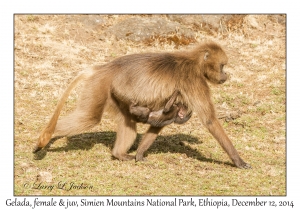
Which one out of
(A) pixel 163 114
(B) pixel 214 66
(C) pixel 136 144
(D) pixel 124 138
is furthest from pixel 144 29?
(A) pixel 163 114

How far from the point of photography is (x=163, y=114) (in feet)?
25.1

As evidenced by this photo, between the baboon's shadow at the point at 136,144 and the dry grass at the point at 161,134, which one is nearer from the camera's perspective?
the dry grass at the point at 161,134

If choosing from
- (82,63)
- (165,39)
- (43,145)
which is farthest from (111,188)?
(165,39)

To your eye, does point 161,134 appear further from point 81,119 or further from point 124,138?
point 81,119

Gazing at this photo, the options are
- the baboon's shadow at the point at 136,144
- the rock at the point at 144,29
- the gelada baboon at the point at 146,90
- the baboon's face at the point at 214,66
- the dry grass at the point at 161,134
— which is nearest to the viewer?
the dry grass at the point at 161,134

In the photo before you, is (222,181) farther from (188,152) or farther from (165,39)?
(165,39)

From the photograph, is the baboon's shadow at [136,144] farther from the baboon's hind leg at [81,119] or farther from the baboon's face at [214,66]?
the baboon's face at [214,66]

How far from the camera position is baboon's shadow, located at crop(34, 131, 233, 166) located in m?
8.13

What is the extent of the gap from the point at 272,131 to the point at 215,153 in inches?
71.7

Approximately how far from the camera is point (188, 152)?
8.43m

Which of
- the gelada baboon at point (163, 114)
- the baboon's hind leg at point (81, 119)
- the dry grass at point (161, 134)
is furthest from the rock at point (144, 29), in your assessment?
the baboon's hind leg at point (81, 119)

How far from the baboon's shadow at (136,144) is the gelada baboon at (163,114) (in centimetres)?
81

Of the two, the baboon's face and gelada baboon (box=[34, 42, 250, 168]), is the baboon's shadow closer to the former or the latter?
gelada baboon (box=[34, 42, 250, 168])

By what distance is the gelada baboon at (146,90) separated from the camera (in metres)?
7.41
